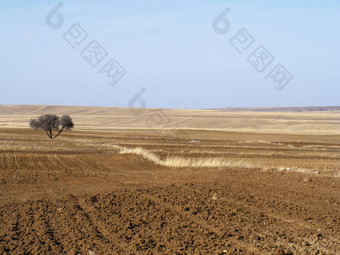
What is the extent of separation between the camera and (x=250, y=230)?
793cm

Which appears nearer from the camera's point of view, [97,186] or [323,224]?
[323,224]

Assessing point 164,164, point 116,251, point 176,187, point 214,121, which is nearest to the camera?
point 116,251

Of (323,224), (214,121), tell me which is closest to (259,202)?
(323,224)

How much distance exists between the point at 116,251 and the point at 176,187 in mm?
5538

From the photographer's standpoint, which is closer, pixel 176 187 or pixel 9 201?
pixel 9 201

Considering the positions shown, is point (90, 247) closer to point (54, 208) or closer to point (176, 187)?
point (54, 208)

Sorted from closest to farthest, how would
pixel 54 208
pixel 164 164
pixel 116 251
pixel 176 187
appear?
pixel 116 251 → pixel 54 208 → pixel 176 187 → pixel 164 164

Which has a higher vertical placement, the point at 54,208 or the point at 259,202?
the point at 54,208

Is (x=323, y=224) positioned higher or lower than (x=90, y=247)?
lower

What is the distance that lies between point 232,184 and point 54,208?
6.01 metres

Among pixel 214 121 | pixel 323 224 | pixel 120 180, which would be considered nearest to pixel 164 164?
pixel 120 180

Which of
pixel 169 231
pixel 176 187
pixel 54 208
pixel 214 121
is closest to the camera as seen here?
pixel 169 231

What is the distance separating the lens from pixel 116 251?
22.1 feet

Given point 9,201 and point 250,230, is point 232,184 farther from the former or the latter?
point 9,201
